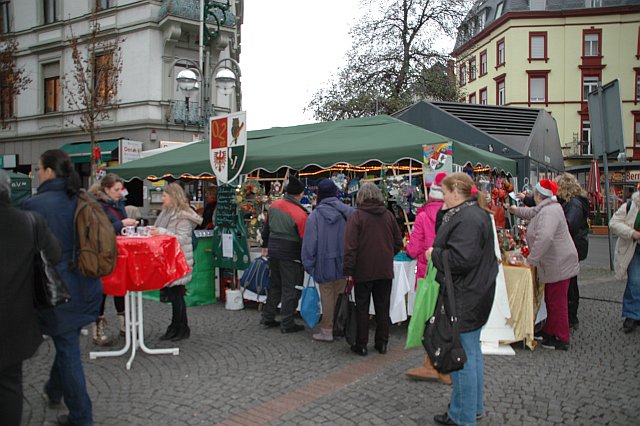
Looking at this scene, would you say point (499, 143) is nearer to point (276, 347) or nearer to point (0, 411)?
point (276, 347)

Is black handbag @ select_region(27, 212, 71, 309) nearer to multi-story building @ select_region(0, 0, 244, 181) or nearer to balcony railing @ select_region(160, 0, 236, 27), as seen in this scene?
multi-story building @ select_region(0, 0, 244, 181)

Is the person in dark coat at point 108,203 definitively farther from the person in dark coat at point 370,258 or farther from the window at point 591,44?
the window at point 591,44

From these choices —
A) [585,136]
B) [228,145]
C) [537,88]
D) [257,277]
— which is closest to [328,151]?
[228,145]

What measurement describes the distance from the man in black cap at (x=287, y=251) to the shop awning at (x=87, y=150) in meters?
14.6

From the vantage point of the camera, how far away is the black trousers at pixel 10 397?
277cm

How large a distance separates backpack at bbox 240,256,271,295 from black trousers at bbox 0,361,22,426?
4392mm

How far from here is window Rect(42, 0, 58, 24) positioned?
21.4 meters

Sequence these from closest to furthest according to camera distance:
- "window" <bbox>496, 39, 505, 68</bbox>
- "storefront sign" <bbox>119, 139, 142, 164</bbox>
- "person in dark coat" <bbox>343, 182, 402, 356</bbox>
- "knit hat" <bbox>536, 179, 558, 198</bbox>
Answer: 1. "person in dark coat" <bbox>343, 182, 402, 356</bbox>
2. "knit hat" <bbox>536, 179, 558, 198</bbox>
3. "storefront sign" <bbox>119, 139, 142, 164</bbox>
4. "window" <bbox>496, 39, 505, 68</bbox>

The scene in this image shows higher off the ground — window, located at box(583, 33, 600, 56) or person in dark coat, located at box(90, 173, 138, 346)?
window, located at box(583, 33, 600, 56)

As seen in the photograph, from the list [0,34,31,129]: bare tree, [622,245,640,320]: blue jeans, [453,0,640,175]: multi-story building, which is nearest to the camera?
[622,245,640,320]: blue jeans

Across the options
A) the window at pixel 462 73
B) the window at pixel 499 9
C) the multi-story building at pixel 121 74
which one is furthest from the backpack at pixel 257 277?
the window at pixel 499 9

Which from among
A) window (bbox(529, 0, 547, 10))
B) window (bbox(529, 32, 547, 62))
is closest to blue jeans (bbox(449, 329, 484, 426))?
window (bbox(529, 32, 547, 62))

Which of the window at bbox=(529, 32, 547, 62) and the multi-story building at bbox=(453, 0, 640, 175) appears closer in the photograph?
the multi-story building at bbox=(453, 0, 640, 175)

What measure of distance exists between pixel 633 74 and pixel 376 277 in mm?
39220
